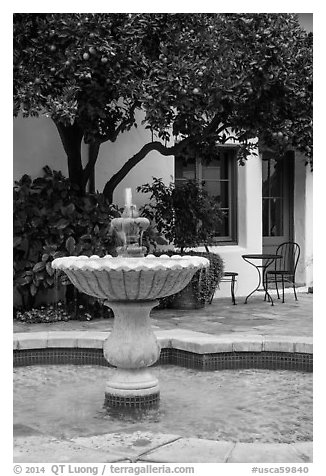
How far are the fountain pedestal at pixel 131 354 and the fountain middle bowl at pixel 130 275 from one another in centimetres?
20

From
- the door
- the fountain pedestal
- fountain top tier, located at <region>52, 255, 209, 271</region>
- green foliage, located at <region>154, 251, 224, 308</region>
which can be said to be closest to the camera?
fountain top tier, located at <region>52, 255, 209, 271</region>

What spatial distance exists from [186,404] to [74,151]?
484 centimetres

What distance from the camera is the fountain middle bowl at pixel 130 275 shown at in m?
4.71

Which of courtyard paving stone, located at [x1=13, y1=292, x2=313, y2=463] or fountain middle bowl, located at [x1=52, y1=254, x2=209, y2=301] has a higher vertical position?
fountain middle bowl, located at [x1=52, y1=254, x2=209, y2=301]

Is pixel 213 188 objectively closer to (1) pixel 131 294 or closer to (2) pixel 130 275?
(1) pixel 131 294

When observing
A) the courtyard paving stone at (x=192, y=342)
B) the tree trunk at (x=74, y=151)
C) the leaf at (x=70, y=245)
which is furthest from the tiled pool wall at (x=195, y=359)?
the tree trunk at (x=74, y=151)

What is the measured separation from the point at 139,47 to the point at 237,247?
15.9 feet

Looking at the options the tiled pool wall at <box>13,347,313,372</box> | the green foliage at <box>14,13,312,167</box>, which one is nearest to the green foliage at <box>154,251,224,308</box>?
the green foliage at <box>14,13,312,167</box>

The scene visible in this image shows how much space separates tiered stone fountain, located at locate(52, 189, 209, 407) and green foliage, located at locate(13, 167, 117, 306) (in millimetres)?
3462

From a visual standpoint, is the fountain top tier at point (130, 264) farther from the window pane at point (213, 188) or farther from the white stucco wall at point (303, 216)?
the white stucco wall at point (303, 216)

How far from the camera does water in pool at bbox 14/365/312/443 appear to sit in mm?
4777

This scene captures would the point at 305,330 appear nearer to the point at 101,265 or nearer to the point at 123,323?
the point at 123,323

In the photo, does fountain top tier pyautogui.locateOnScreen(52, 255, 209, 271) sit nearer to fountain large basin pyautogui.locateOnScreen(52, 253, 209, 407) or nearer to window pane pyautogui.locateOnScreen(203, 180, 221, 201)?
fountain large basin pyautogui.locateOnScreen(52, 253, 209, 407)

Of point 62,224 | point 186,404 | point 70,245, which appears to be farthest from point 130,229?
point 62,224
